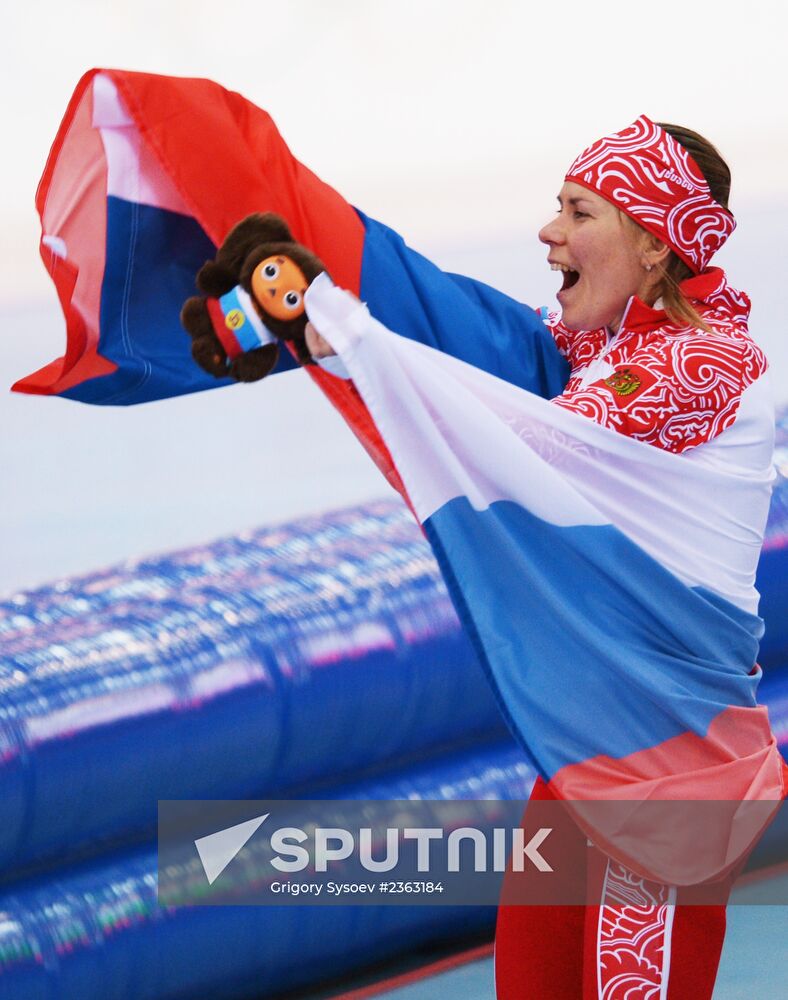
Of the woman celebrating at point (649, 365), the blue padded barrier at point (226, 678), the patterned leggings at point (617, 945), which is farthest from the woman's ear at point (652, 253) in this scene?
the blue padded barrier at point (226, 678)

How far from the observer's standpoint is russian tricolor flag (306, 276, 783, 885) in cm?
136

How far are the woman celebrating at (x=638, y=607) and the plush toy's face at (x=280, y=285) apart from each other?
3 cm

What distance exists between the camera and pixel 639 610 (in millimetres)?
1386

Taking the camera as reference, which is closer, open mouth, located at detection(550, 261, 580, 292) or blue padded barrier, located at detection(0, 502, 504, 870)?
open mouth, located at detection(550, 261, 580, 292)

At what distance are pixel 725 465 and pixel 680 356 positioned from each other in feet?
0.39

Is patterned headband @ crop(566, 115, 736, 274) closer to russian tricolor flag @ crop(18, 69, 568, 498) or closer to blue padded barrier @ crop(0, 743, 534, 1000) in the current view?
russian tricolor flag @ crop(18, 69, 568, 498)

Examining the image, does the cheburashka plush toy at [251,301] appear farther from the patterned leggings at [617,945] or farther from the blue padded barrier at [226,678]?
the blue padded barrier at [226,678]

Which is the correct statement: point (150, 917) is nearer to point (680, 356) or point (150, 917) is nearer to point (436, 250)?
point (680, 356)

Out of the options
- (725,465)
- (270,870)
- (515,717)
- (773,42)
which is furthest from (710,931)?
(773,42)

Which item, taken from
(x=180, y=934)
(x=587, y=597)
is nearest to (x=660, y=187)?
(x=587, y=597)

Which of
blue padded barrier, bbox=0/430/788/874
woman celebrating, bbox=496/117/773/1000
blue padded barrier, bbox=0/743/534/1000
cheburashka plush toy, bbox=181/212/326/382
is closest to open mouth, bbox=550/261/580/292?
woman celebrating, bbox=496/117/773/1000

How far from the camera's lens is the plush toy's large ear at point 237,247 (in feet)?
4.36

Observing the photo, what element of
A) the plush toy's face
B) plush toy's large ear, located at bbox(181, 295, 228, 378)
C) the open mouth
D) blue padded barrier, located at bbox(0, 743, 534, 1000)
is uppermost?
the plush toy's face

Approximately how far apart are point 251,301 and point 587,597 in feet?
1.26
